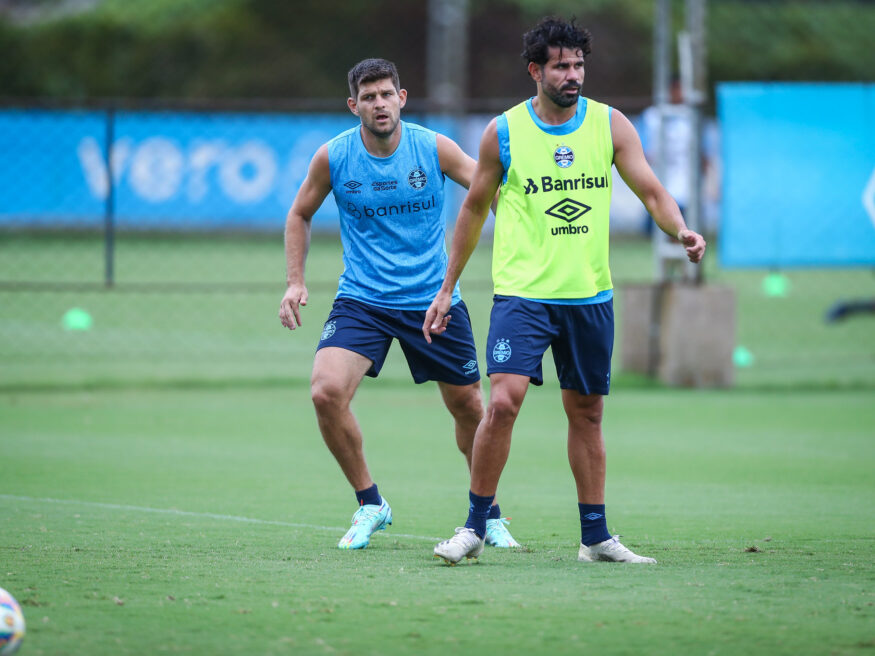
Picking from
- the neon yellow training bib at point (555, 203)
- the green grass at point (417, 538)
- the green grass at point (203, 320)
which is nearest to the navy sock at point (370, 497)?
the green grass at point (417, 538)

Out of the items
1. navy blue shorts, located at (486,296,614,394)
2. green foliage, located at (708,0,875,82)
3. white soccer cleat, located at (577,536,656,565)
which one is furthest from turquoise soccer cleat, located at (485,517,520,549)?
green foliage, located at (708,0,875,82)

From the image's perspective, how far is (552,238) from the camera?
589 centimetres

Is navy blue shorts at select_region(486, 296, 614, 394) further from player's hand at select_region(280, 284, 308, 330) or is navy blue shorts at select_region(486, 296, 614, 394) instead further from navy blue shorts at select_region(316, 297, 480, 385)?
player's hand at select_region(280, 284, 308, 330)

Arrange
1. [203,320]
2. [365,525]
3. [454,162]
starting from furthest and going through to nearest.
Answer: [203,320], [454,162], [365,525]

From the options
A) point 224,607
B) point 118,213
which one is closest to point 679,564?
point 224,607

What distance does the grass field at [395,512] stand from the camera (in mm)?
4625

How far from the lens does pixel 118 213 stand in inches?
555

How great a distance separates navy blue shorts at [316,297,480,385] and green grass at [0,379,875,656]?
2.67ft

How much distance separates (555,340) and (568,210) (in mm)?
574

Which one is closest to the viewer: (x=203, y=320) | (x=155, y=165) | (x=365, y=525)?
(x=365, y=525)

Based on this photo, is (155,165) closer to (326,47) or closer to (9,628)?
(9,628)

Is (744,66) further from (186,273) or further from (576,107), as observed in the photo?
(576,107)

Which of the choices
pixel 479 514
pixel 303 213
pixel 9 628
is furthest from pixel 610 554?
pixel 9 628

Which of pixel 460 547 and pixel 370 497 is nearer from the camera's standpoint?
pixel 460 547
